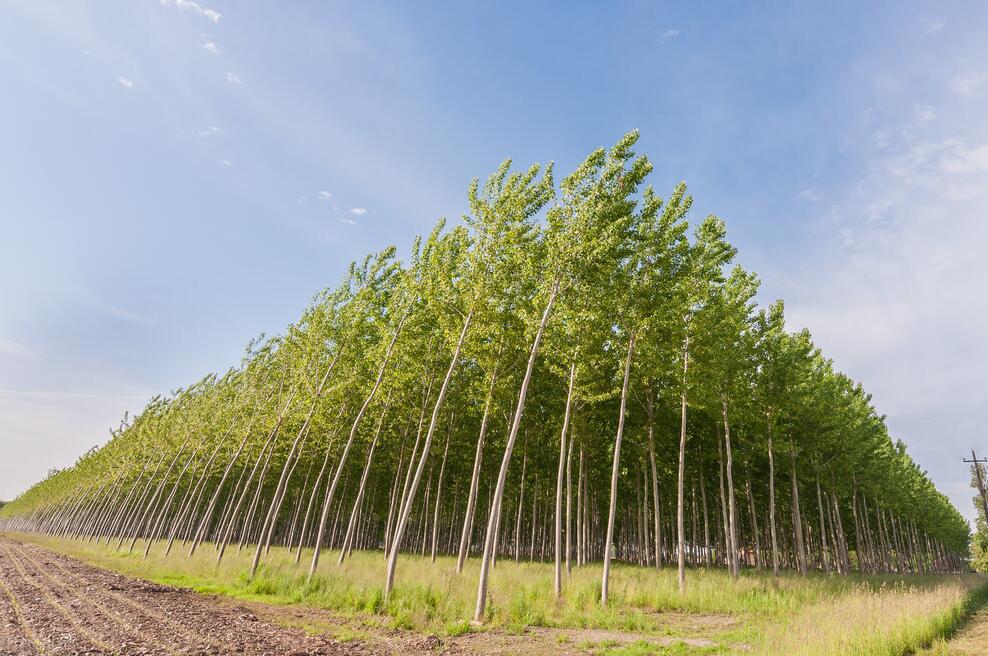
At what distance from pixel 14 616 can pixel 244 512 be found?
62.3 m

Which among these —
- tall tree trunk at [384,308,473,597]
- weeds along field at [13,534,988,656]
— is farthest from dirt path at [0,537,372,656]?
tall tree trunk at [384,308,473,597]

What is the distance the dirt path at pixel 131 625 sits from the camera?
866 cm

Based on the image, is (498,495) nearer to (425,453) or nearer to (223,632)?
(425,453)

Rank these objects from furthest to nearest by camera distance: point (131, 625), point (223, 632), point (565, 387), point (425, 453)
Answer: point (565, 387) < point (425, 453) < point (131, 625) < point (223, 632)

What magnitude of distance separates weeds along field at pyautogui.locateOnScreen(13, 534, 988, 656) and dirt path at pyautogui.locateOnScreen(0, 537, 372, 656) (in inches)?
71.3

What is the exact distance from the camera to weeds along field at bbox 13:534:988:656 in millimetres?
10430

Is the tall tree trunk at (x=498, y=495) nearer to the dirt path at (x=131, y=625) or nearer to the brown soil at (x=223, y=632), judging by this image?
the brown soil at (x=223, y=632)

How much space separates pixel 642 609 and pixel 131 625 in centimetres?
1369

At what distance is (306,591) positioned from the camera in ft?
52.4

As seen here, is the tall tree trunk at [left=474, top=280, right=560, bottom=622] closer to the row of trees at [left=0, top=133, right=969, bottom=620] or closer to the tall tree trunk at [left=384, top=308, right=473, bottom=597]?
the row of trees at [left=0, top=133, right=969, bottom=620]

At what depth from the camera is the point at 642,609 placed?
51.1 ft

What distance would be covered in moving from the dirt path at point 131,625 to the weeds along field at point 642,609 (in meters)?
1.81

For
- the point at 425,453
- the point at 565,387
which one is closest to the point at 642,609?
the point at 425,453

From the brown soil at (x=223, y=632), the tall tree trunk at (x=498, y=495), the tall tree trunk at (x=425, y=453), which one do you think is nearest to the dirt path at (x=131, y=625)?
the brown soil at (x=223, y=632)
